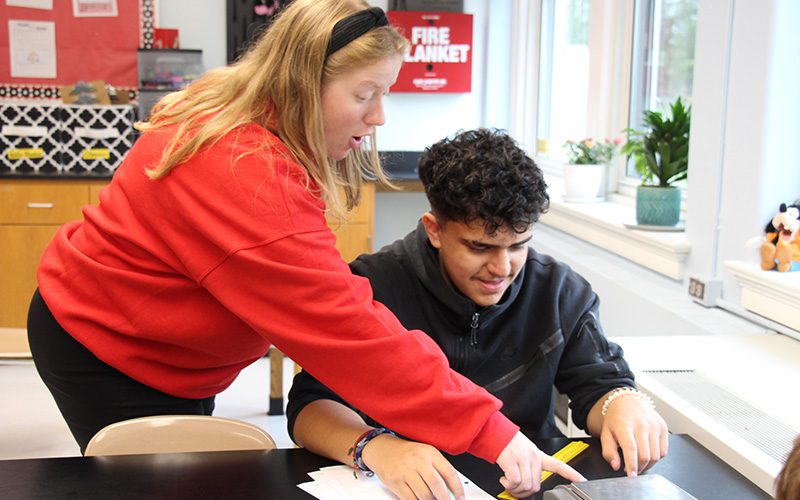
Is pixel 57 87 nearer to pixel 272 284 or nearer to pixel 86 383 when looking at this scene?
pixel 86 383

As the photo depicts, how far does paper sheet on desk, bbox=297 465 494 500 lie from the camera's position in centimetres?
105

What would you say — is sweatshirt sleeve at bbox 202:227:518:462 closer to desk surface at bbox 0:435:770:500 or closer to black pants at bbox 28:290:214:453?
desk surface at bbox 0:435:770:500

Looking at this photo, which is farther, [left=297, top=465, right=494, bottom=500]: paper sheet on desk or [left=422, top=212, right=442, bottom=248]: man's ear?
Answer: [left=422, top=212, right=442, bottom=248]: man's ear

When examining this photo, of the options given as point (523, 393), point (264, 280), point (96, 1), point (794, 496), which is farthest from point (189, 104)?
point (96, 1)

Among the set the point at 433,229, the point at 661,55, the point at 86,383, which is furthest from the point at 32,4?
the point at 433,229

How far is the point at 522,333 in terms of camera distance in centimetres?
145

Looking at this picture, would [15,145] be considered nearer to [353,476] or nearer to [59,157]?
[59,157]

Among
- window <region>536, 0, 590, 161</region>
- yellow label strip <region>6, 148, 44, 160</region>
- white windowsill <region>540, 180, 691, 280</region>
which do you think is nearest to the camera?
white windowsill <region>540, 180, 691, 280</region>

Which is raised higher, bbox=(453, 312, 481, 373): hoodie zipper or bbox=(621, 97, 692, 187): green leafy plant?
bbox=(621, 97, 692, 187): green leafy plant

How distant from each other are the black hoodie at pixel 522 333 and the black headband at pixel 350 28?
1.41 feet

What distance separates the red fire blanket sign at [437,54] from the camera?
4.45m

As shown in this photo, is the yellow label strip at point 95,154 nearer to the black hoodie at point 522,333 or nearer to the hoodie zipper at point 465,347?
the black hoodie at point 522,333

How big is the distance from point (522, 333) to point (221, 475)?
0.58m

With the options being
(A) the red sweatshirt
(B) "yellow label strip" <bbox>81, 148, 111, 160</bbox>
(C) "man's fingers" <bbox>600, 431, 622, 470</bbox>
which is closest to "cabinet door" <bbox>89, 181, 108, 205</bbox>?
(B) "yellow label strip" <bbox>81, 148, 111, 160</bbox>
